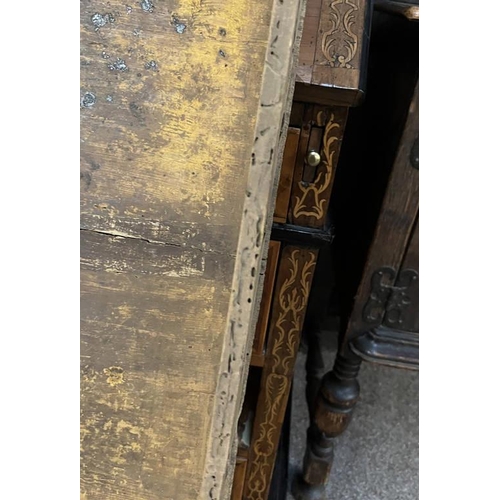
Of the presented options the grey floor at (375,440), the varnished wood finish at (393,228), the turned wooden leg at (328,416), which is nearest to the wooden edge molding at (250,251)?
the varnished wood finish at (393,228)

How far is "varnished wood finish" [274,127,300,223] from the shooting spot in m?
0.61

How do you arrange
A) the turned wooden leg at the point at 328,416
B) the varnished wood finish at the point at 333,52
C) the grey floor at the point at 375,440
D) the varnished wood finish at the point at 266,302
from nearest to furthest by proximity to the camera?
the varnished wood finish at the point at 333,52 → the varnished wood finish at the point at 266,302 → the turned wooden leg at the point at 328,416 → the grey floor at the point at 375,440

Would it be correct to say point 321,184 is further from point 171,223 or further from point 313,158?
point 171,223

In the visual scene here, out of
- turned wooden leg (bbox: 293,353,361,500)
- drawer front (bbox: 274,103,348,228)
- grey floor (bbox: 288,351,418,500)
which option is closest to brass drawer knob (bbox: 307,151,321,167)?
drawer front (bbox: 274,103,348,228)

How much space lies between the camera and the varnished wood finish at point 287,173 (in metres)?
0.61

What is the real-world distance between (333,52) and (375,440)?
2.98ft

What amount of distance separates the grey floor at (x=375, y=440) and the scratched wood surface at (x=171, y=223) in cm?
70

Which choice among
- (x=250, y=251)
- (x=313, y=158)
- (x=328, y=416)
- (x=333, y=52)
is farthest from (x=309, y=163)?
(x=328, y=416)

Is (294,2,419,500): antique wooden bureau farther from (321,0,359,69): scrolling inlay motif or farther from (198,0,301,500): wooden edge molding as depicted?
(198,0,301,500): wooden edge molding

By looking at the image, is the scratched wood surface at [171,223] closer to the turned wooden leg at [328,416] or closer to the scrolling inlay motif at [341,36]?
the scrolling inlay motif at [341,36]

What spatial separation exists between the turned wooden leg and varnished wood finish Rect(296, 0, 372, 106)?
455mm

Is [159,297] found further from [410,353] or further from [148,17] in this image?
[410,353]

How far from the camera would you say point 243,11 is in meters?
0.41

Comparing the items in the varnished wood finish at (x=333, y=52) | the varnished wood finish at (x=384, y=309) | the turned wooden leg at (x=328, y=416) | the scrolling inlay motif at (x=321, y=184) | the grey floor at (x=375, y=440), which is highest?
the varnished wood finish at (x=333, y=52)
